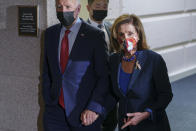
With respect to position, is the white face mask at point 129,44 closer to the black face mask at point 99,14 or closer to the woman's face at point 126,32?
the woman's face at point 126,32

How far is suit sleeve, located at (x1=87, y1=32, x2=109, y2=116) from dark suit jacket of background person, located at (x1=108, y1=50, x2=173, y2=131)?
82 mm

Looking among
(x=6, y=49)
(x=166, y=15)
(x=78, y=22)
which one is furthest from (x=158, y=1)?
(x=78, y=22)

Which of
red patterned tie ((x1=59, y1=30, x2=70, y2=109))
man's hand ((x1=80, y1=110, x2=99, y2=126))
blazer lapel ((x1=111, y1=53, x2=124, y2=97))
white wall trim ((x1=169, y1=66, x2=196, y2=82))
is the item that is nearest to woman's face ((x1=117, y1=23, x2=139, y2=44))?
blazer lapel ((x1=111, y1=53, x2=124, y2=97))

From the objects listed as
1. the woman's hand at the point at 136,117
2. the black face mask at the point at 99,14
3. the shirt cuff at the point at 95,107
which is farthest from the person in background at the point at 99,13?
the woman's hand at the point at 136,117

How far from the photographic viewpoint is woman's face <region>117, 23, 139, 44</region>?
2256 millimetres

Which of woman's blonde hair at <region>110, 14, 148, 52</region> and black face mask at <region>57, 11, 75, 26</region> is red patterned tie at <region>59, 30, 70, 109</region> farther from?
woman's blonde hair at <region>110, 14, 148, 52</region>

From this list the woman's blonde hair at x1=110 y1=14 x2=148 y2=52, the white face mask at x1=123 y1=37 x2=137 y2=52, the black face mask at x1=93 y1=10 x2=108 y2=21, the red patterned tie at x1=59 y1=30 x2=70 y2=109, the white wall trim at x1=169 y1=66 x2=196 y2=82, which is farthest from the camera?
the white wall trim at x1=169 y1=66 x2=196 y2=82

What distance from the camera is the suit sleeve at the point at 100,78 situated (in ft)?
7.59

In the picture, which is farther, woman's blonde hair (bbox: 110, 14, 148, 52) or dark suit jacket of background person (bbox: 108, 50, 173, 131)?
woman's blonde hair (bbox: 110, 14, 148, 52)

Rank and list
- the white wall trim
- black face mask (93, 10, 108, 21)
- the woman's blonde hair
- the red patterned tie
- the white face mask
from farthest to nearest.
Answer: the white wall trim < black face mask (93, 10, 108, 21) < the red patterned tie < the woman's blonde hair < the white face mask

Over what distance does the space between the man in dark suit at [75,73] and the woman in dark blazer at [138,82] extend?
0.12 meters

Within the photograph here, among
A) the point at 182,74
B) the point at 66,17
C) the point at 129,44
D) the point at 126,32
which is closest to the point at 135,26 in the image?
the point at 126,32

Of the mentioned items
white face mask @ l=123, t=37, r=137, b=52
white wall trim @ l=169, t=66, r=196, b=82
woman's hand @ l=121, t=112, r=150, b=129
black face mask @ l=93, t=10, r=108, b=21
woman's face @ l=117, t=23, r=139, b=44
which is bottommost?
white wall trim @ l=169, t=66, r=196, b=82

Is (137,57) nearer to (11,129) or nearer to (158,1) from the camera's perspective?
(11,129)
